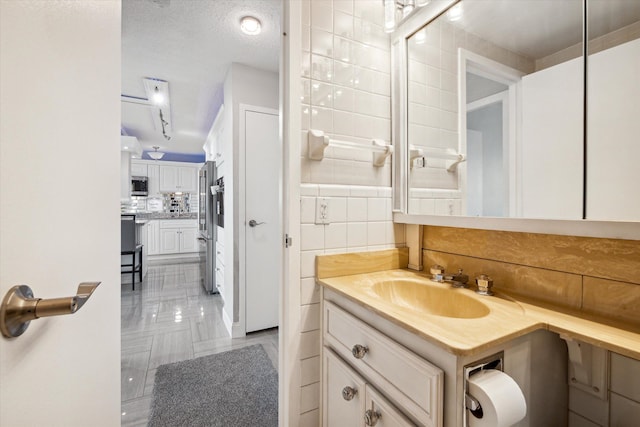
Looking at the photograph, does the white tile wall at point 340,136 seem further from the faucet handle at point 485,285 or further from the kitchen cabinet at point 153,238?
the kitchen cabinet at point 153,238

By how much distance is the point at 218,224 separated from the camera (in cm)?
347

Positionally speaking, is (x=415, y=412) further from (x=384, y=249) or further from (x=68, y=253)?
(x=68, y=253)

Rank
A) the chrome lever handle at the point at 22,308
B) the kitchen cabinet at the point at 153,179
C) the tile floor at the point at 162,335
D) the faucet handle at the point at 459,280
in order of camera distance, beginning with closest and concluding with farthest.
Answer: the chrome lever handle at the point at 22,308, the faucet handle at the point at 459,280, the tile floor at the point at 162,335, the kitchen cabinet at the point at 153,179

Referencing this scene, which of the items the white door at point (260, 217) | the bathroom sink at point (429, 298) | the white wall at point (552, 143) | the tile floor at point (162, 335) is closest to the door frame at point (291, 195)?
the bathroom sink at point (429, 298)

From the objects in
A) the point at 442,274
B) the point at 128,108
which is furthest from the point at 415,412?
the point at 128,108

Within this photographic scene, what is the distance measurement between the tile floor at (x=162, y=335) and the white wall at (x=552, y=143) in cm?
198

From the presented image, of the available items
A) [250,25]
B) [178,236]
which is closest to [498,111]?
[250,25]

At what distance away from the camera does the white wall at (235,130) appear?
100 inches

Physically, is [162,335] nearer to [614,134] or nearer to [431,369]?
[431,369]

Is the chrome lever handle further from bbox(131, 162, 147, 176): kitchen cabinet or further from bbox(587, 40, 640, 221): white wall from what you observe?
bbox(131, 162, 147, 176): kitchen cabinet

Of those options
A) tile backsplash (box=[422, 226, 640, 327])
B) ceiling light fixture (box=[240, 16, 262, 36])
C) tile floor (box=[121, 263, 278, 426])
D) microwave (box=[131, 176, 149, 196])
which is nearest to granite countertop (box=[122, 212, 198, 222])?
microwave (box=[131, 176, 149, 196])

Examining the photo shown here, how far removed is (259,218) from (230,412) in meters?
1.55

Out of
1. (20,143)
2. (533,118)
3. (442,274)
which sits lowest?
(442,274)

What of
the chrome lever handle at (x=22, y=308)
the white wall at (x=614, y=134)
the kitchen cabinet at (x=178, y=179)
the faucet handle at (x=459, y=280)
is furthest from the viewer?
the kitchen cabinet at (x=178, y=179)
